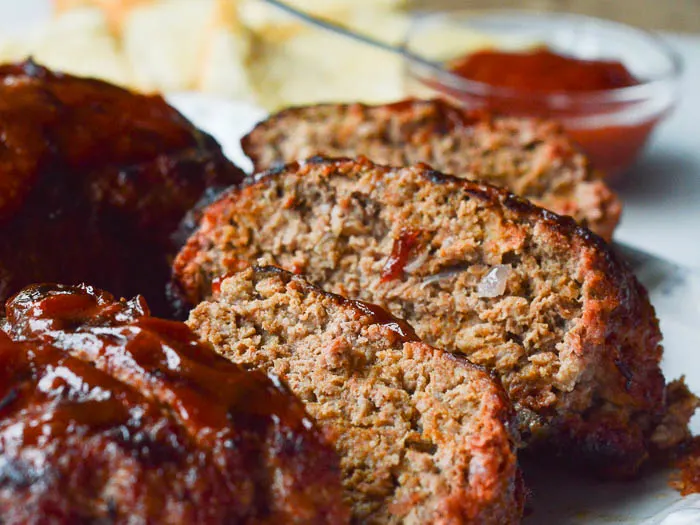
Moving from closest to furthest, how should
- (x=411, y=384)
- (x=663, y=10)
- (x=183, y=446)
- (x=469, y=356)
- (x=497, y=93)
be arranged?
1. (x=183, y=446)
2. (x=411, y=384)
3. (x=469, y=356)
4. (x=497, y=93)
5. (x=663, y=10)

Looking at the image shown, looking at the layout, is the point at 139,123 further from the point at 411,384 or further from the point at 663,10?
the point at 663,10

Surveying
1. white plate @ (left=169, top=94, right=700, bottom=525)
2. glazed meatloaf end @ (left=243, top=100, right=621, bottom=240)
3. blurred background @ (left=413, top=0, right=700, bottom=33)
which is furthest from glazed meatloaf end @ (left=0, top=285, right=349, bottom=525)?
blurred background @ (left=413, top=0, right=700, bottom=33)

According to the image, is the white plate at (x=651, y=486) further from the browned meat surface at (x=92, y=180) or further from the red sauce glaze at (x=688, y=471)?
the browned meat surface at (x=92, y=180)

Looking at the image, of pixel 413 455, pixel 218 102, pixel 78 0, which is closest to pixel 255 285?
pixel 413 455

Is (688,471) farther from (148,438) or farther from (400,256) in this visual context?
(148,438)

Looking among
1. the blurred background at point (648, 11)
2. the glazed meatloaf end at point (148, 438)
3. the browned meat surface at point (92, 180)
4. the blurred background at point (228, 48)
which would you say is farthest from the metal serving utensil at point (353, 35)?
the glazed meatloaf end at point (148, 438)

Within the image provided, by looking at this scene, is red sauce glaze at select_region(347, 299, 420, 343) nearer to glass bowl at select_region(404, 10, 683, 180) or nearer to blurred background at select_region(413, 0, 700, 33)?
glass bowl at select_region(404, 10, 683, 180)

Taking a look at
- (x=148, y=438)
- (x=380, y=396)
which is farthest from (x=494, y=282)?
(x=148, y=438)
